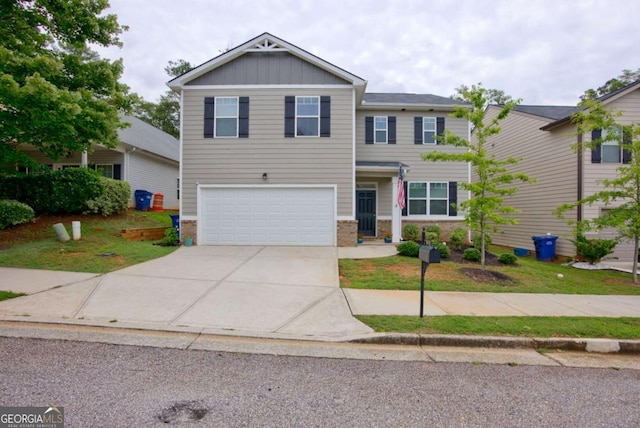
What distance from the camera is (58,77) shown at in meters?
8.44

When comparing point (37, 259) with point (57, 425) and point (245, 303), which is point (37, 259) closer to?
point (245, 303)

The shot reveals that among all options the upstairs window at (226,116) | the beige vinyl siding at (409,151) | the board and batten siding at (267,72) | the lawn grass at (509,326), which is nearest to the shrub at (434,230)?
the beige vinyl siding at (409,151)

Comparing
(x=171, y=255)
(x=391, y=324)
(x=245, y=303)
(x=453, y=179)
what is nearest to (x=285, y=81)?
(x=171, y=255)

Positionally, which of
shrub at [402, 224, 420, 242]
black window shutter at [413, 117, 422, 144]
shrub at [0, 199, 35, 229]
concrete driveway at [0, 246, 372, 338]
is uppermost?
black window shutter at [413, 117, 422, 144]

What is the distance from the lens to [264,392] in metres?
2.96

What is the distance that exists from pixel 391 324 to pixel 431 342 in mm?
576

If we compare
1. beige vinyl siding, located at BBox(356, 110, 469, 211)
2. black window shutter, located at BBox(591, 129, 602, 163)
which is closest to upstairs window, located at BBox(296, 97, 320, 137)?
beige vinyl siding, located at BBox(356, 110, 469, 211)

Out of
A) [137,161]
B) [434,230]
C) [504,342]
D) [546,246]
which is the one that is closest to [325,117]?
[434,230]

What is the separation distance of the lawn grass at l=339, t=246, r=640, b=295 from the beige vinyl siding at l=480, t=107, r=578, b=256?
9.74 ft

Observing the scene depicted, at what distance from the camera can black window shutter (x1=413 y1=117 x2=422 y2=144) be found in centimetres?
1421

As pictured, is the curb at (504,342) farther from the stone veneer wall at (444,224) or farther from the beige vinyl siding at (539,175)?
the stone veneer wall at (444,224)

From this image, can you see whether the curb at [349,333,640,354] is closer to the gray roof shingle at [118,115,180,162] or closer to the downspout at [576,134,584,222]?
the downspout at [576,134,584,222]

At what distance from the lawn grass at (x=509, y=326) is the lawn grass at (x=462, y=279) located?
1920 millimetres

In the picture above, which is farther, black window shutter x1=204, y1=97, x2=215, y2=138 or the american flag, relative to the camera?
the american flag
